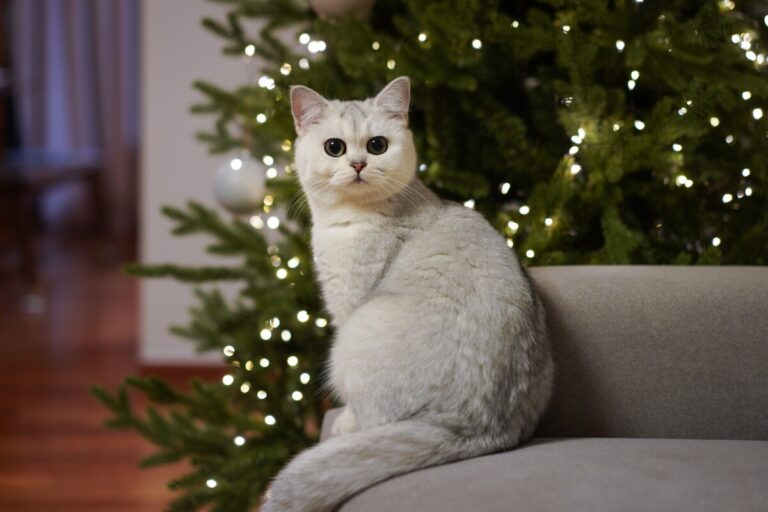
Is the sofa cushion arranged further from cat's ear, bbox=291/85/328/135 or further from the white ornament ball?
the white ornament ball

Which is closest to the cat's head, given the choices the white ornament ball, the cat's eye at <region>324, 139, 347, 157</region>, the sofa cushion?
the cat's eye at <region>324, 139, 347, 157</region>

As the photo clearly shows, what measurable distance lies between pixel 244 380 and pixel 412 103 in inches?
27.3

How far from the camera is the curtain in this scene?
7289 mm

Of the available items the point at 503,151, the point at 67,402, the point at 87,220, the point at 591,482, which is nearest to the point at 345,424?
the point at 591,482

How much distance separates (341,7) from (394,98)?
17.6 inches

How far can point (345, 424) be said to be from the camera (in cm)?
136

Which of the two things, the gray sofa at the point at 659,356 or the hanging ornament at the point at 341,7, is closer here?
the gray sofa at the point at 659,356

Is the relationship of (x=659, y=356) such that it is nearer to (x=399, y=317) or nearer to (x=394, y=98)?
(x=399, y=317)

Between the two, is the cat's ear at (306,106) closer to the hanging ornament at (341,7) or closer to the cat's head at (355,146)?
the cat's head at (355,146)

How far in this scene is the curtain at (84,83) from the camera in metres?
7.29

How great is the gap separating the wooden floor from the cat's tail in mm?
1352

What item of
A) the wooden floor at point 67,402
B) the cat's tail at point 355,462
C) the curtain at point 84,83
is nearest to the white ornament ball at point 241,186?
the wooden floor at point 67,402

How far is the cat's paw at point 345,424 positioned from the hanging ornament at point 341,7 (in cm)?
85

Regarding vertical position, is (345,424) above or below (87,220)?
below
